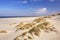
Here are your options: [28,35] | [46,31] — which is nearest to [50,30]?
[46,31]

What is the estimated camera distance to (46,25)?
4.14 meters

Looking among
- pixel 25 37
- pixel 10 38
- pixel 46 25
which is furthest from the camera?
pixel 46 25

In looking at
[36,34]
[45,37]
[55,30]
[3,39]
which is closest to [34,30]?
[36,34]

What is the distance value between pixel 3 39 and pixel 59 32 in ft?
5.26

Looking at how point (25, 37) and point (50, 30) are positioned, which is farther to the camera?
point (50, 30)

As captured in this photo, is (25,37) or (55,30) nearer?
(25,37)

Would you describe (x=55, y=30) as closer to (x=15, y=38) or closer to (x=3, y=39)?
(x=15, y=38)

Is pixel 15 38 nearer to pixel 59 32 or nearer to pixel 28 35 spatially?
pixel 28 35

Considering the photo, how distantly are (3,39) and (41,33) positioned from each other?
1103 mm

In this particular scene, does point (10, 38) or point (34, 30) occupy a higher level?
point (34, 30)

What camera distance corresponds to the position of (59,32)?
12.1ft

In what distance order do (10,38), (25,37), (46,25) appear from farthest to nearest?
(46,25), (10,38), (25,37)

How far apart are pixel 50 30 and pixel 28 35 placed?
0.69 metres

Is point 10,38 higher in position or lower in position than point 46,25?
lower
